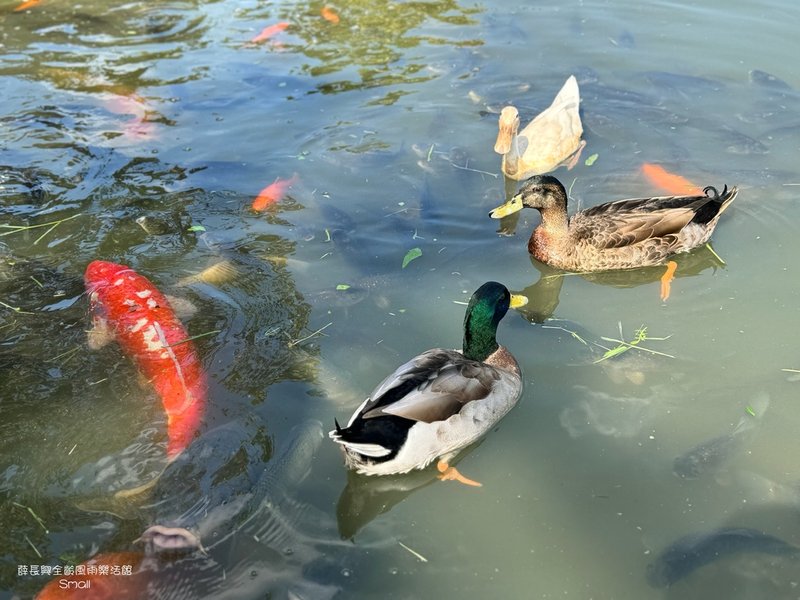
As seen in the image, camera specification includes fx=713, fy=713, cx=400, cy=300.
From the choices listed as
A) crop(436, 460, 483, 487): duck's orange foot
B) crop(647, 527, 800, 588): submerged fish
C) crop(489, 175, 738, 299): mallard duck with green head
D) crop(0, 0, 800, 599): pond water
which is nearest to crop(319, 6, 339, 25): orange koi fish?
crop(0, 0, 800, 599): pond water

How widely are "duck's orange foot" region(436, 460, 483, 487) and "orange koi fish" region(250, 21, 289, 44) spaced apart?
8.01 meters

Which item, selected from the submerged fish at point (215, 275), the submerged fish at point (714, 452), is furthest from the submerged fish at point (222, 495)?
the submerged fish at point (714, 452)

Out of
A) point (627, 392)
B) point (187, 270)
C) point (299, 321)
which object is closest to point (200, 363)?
point (299, 321)

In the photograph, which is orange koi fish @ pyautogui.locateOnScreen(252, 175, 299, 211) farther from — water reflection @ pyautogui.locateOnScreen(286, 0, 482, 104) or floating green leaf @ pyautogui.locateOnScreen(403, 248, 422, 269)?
water reflection @ pyautogui.locateOnScreen(286, 0, 482, 104)

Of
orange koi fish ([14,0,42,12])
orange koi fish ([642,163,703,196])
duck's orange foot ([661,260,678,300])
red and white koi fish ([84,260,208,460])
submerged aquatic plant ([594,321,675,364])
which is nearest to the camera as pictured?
red and white koi fish ([84,260,208,460])

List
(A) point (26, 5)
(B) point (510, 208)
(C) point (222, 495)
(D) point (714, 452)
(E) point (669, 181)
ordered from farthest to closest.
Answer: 1. (A) point (26, 5)
2. (E) point (669, 181)
3. (B) point (510, 208)
4. (D) point (714, 452)
5. (C) point (222, 495)

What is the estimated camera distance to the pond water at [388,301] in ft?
12.5

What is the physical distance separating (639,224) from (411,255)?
1887 mm

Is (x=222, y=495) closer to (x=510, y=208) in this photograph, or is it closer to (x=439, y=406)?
(x=439, y=406)

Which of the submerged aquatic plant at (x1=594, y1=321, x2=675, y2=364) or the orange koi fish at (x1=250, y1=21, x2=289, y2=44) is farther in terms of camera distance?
the orange koi fish at (x1=250, y1=21, x2=289, y2=44)

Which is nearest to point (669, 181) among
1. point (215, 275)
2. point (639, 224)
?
point (639, 224)

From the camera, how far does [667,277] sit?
579cm

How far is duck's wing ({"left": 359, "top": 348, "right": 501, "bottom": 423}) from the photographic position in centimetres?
394

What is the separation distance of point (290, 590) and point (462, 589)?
2.84 ft
